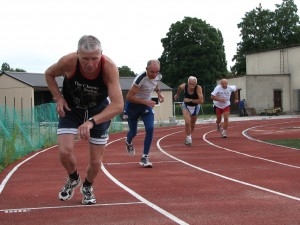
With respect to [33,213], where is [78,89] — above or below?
above

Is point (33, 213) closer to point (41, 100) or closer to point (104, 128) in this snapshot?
point (104, 128)

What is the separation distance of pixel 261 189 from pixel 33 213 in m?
3.12

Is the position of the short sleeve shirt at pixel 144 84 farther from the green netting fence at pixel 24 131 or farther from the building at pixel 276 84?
the building at pixel 276 84

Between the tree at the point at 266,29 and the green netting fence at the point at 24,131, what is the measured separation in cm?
5916

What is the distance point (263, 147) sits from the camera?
47.1 ft

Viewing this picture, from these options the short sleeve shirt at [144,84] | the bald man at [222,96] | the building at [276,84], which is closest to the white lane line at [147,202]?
the short sleeve shirt at [144,84]

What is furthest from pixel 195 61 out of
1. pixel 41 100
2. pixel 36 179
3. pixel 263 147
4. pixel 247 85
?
pixel 36 179

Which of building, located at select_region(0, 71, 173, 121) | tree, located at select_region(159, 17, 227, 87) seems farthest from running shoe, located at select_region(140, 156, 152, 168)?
tree, located at select_region(159, 17, 227, 87)

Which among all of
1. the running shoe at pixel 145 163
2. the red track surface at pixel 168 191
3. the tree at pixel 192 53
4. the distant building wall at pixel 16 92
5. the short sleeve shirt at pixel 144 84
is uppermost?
the tree at pixel 192 53

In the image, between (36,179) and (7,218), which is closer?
(7,218)

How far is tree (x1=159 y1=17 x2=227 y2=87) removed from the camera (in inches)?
2778

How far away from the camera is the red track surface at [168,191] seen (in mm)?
5430

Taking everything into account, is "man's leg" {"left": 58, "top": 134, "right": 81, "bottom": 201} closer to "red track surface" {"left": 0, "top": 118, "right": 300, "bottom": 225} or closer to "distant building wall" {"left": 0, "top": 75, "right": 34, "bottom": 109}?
"red track surface" {"left": 0, "top": 118, "right": 300, "bottom": 225}

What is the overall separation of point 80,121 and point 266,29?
73.1 meters
